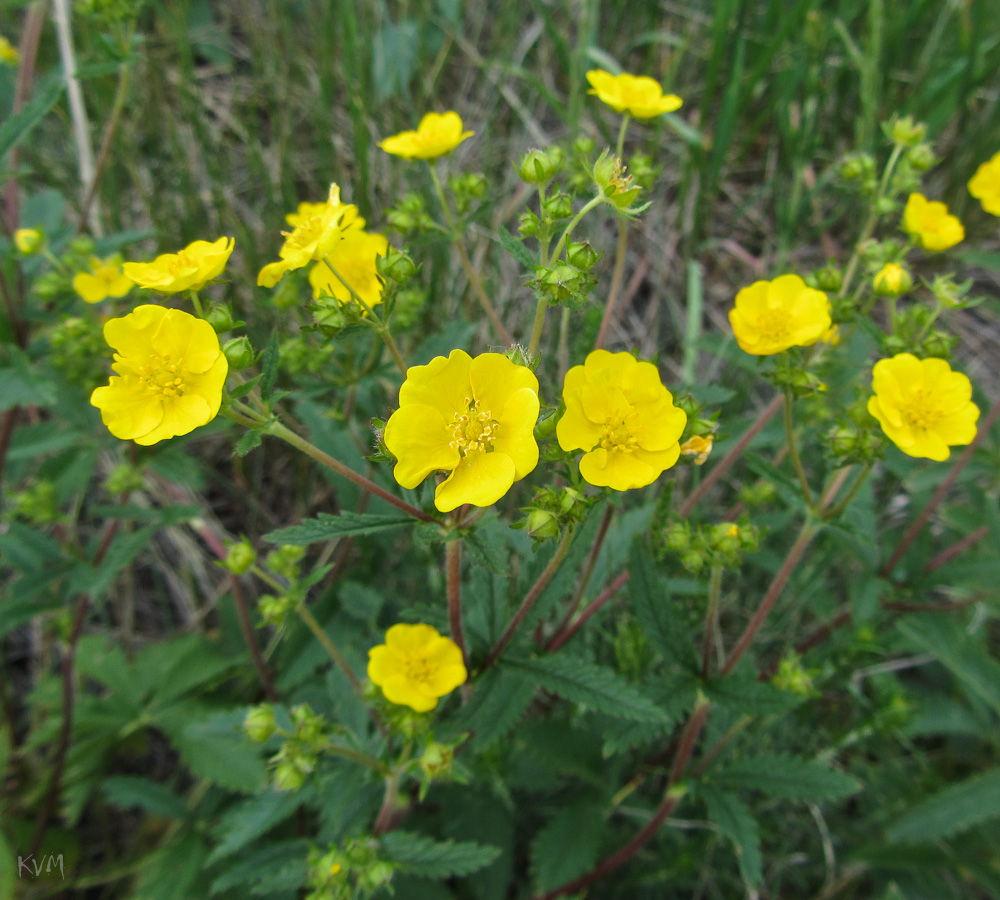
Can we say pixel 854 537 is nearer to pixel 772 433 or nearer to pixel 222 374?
pixel 772 433

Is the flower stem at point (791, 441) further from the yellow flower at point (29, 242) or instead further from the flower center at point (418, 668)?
the yellow flower at point (29, 242)

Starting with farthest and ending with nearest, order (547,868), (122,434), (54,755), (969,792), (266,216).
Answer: (266,216)
(54,755)
(969,792)
(547,868)
(122,434)

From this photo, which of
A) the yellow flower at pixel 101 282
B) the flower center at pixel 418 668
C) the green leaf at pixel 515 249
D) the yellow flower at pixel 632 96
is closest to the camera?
the green leaf at pixel 515 249

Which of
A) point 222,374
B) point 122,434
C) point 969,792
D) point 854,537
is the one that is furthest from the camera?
point 969,792

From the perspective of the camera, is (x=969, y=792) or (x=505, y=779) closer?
(x=505, y=779)

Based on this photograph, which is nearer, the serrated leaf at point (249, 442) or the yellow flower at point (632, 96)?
the serrated leaf at point (249, 442)

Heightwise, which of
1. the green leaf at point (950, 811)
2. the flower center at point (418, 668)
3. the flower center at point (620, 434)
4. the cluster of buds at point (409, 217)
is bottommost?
the green leaf at point (950, 811)

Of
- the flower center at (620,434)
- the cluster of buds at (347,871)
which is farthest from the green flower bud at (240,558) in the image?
the flower center at (620,434)

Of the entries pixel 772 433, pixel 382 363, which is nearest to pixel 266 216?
pixel 382 363
